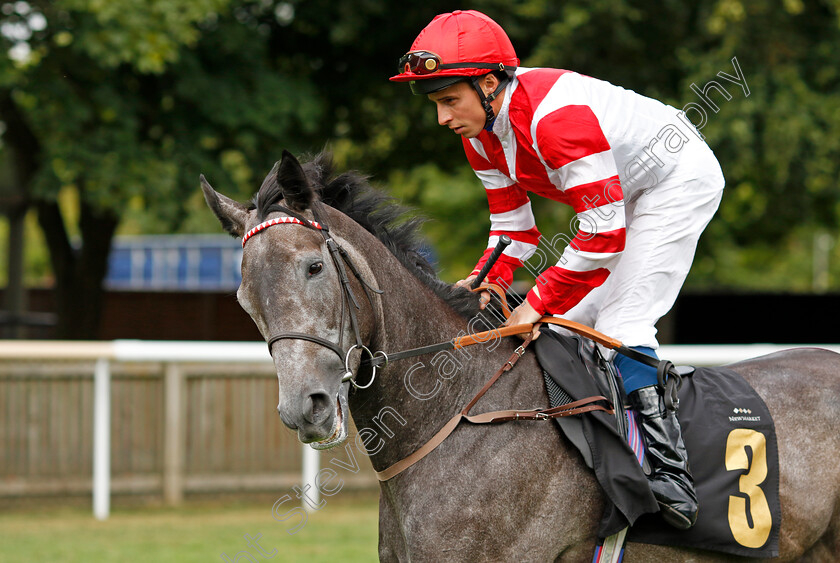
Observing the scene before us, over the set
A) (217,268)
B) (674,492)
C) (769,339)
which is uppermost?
(674,492)

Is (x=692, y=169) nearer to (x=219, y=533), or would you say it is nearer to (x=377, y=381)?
(x=377, y=381)

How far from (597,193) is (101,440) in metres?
6.35

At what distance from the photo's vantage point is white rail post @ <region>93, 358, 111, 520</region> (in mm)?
7926

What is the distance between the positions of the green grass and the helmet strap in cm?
434

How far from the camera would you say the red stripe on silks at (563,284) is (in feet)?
9.46

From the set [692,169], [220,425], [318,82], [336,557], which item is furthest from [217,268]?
[692,169]

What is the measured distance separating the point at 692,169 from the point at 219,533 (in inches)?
222

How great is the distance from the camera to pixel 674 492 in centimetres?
287

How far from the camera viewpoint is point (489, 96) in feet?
9.73

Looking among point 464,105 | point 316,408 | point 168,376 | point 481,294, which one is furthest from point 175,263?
point 316,408

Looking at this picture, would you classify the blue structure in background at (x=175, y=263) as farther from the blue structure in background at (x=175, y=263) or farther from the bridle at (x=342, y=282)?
the bridle at (x=342, y=282)

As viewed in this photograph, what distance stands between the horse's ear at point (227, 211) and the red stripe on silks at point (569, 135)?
0.99 m

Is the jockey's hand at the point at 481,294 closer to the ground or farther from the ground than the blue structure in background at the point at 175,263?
farther from the ground

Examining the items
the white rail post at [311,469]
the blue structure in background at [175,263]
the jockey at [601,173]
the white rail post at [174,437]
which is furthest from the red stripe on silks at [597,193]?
the blue structure in background at [175,263]
